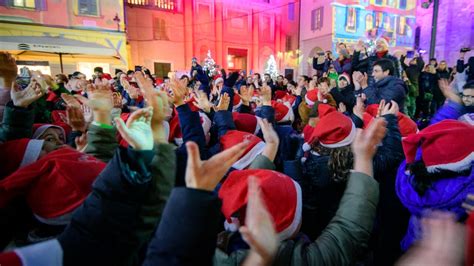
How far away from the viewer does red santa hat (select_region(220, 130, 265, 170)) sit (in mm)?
2201

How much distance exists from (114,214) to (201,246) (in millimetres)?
390

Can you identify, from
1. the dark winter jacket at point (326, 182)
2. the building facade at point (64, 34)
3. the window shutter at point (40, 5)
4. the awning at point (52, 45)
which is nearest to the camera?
the dark winter jacket at point (326, 182)

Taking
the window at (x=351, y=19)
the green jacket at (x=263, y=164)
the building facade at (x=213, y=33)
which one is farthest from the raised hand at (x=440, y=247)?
the window at (x=351, y=19)

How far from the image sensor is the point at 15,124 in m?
1.91

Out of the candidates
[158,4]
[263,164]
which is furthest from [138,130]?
[158,4]

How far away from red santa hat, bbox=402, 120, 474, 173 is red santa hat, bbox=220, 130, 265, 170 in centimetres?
117

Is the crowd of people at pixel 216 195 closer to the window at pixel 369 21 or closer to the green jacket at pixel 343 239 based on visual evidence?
the green jacket at pixel 343 239

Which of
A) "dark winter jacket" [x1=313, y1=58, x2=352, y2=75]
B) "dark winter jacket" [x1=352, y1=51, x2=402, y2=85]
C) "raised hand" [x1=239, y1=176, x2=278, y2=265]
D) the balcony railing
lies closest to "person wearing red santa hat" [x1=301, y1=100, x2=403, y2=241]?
"raised hand" [x1=239, y1=176, x2=278, y2=265]

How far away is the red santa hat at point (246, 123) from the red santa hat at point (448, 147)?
6.43 feet

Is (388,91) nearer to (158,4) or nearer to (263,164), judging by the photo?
(263,164)

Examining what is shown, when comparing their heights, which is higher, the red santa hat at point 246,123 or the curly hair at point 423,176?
the red santa hat at point 246,123

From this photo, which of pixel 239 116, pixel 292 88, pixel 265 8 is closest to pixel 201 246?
pixel 239 116

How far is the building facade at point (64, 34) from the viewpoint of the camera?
45.0ft

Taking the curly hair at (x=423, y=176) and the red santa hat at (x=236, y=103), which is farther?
the red santa hat at (x=236, y=103)
